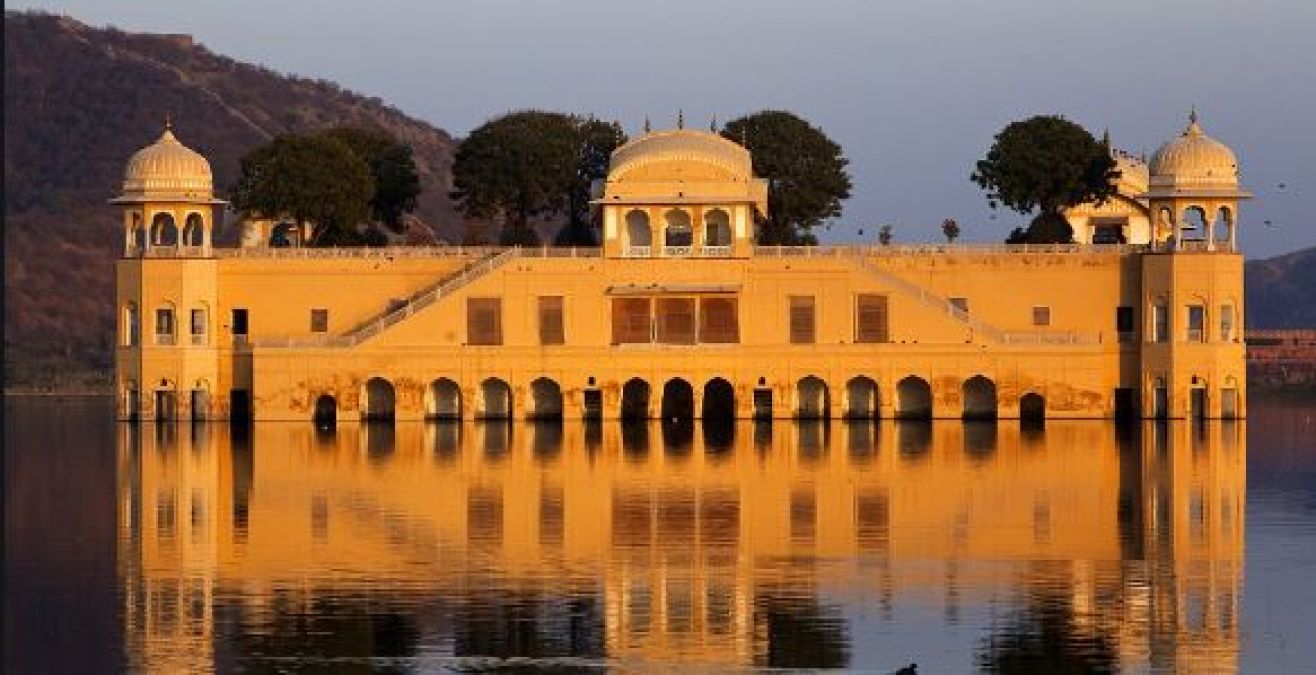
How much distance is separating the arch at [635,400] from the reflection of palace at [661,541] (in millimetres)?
9987

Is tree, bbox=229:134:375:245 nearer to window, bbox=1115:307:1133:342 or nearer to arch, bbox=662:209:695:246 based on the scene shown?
arch, bbox=662:209:695:246

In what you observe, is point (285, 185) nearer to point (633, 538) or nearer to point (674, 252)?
point (674, 252)

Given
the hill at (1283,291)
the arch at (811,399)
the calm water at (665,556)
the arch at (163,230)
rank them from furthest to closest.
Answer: the hill at (1283,291) < the arch at (163,230) < the arch at (811,399) < the calm water at (665,556)

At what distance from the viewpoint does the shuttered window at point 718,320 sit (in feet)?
231

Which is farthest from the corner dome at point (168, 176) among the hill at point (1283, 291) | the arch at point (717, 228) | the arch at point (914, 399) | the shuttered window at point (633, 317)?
the hill at point (1283, 291)

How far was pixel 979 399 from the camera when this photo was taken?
71.5 metres

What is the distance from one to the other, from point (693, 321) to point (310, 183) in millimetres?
11646

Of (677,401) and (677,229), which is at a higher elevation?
(677,229)

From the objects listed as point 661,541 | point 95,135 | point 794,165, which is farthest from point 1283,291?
point 661,541

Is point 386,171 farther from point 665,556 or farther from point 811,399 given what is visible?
point 665,556

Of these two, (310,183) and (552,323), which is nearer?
(552,323)

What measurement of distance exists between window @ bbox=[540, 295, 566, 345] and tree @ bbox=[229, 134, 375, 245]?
28.3 ft

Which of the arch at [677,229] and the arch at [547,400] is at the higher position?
the arch at [677,229]

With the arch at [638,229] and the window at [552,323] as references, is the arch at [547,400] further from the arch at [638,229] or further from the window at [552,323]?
the arch at [638,229]
